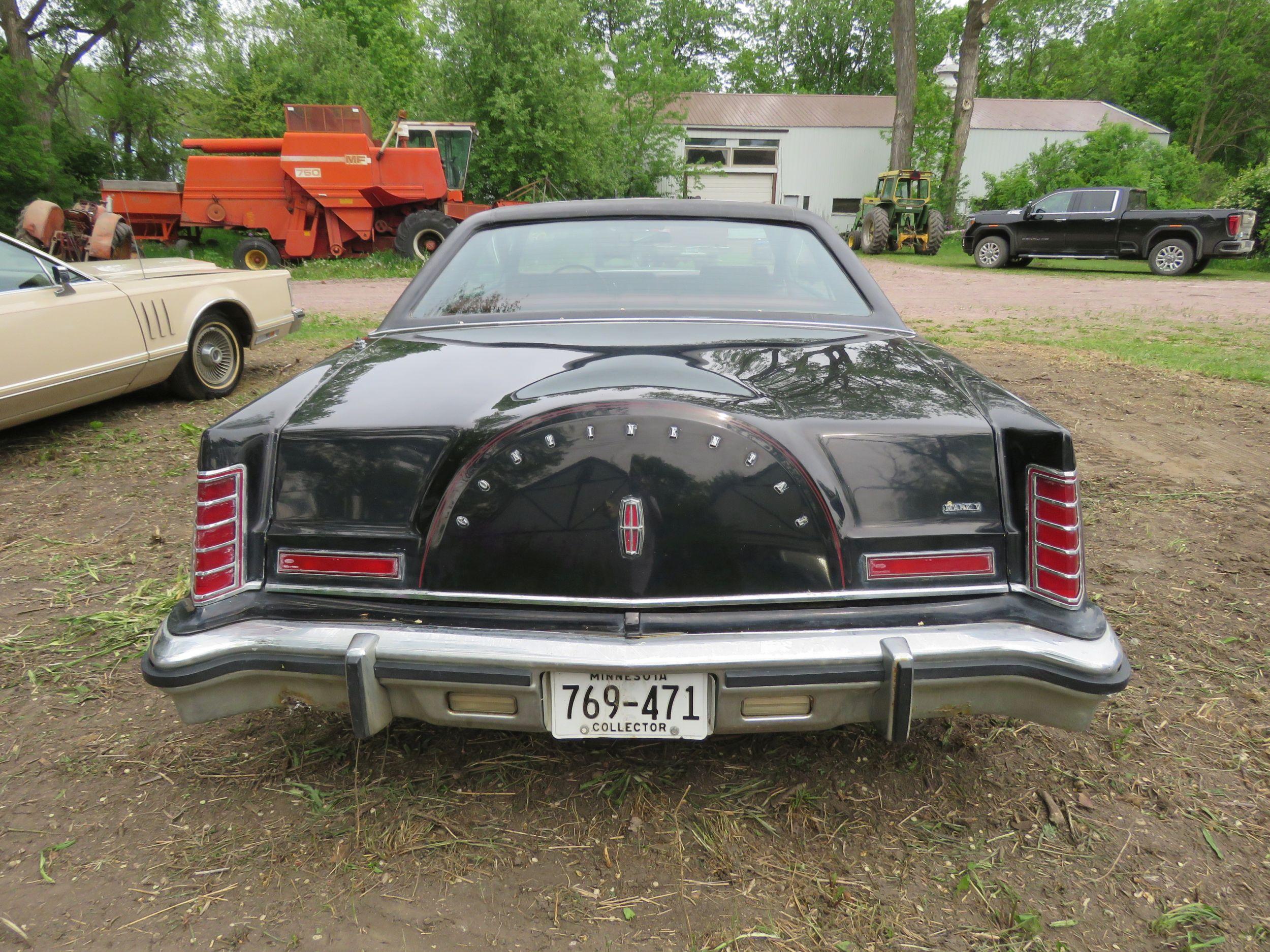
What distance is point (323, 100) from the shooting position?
25.6m

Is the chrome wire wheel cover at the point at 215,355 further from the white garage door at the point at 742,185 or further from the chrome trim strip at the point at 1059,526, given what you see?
the white garage door at the point at 742,185

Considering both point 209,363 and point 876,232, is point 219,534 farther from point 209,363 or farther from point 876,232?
point 876,232

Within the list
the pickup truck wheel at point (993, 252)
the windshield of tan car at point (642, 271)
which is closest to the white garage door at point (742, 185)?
the pickup truck wheel at point (993, 252)

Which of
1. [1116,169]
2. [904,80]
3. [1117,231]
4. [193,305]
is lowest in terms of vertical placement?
[193,305]

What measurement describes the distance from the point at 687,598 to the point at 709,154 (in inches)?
1451

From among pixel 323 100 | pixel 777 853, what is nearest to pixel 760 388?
pixel 777 853

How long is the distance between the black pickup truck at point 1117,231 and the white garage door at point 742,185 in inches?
717

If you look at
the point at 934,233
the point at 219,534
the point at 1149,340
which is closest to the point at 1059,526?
the point at 219,534

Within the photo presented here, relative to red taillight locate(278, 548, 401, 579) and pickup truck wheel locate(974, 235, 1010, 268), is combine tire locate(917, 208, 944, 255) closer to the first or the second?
pickup truck wheel locate(974, 235, 1010, 268)

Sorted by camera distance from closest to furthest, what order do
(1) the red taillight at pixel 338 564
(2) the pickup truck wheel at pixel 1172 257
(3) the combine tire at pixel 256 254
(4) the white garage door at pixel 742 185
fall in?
(1) the red taillight at pixel 338 564 → (3) the combine tire at pixel 256 254 → (2) the pickup truck wheel at pixel 1172 257 → (4) the white garage door at pixel 742 185

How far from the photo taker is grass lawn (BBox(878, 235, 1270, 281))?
16.7 m

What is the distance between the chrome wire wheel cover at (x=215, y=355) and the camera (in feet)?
19.6

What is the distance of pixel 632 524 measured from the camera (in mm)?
1673

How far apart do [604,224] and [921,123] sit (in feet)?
112
